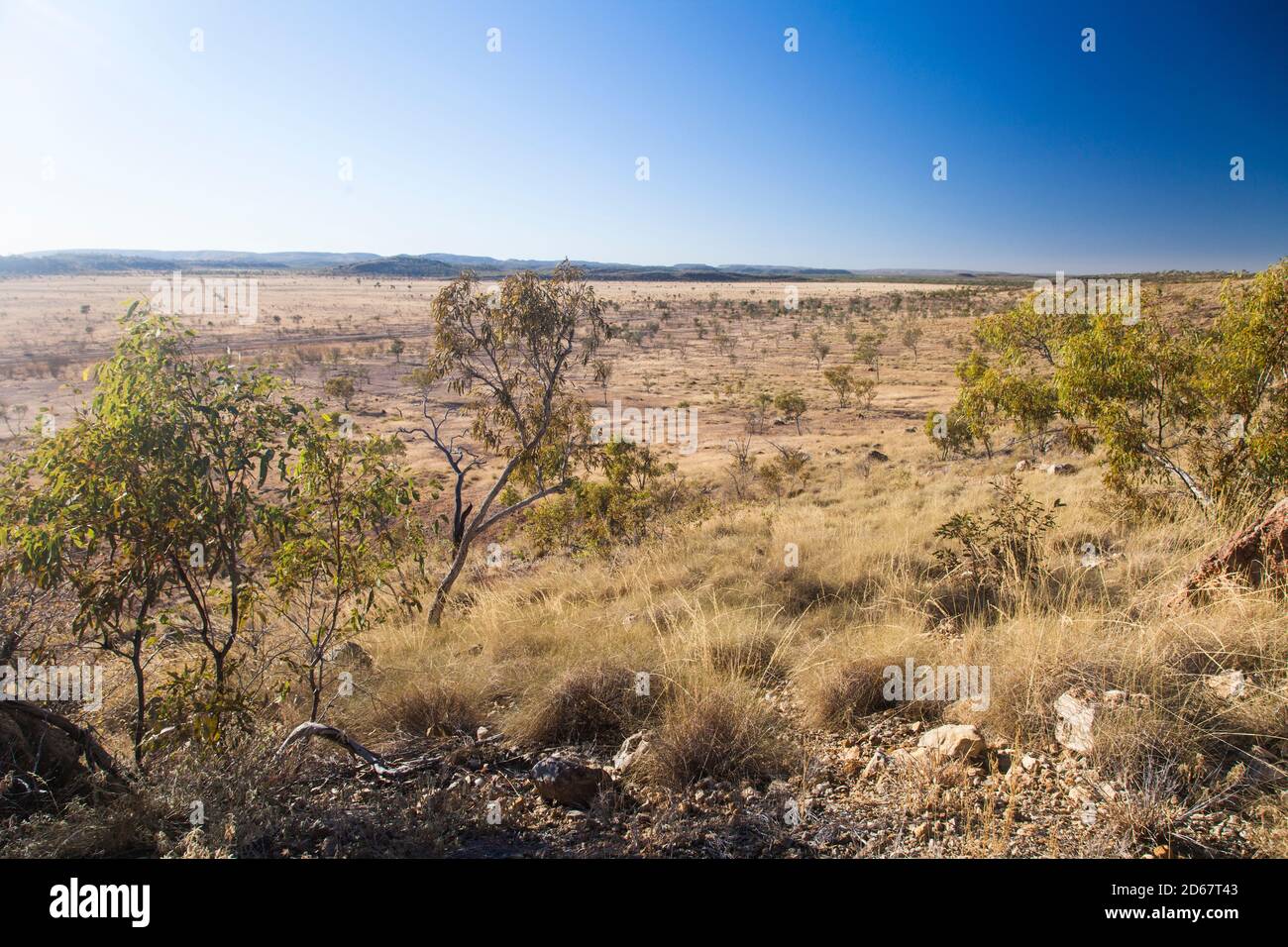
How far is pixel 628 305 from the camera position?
290ft

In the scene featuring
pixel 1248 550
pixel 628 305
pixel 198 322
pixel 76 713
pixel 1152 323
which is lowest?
pixel 76 713

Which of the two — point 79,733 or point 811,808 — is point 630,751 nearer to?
point 811,808

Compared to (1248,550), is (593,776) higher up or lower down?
lower down

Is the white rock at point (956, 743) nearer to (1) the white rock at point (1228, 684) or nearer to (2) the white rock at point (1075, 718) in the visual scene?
(2) the white rock at point (1075, 718)

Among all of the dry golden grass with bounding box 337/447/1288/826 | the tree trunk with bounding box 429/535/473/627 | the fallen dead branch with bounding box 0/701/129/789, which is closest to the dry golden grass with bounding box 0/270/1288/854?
the dry golden grass with bounding box 337/447/1288/826

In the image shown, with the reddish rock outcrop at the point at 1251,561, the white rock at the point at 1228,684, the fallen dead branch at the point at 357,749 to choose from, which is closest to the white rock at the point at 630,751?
the fallen dead branch at the point at 357,749

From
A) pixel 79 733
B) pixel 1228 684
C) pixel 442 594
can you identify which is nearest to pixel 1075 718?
pixel 1228 684

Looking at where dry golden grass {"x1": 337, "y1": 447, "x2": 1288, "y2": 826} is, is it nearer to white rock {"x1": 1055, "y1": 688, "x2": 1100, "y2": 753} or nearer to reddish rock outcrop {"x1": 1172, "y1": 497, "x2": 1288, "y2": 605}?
white rock {"x1": 1055, "y1": 688, "x2": 1100, "y2": 753}

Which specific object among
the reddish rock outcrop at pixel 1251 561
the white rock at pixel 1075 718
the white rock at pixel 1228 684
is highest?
the reddish rock outcrop at pixel 1251 561

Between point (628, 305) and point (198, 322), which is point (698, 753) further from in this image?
point (628, 305)
